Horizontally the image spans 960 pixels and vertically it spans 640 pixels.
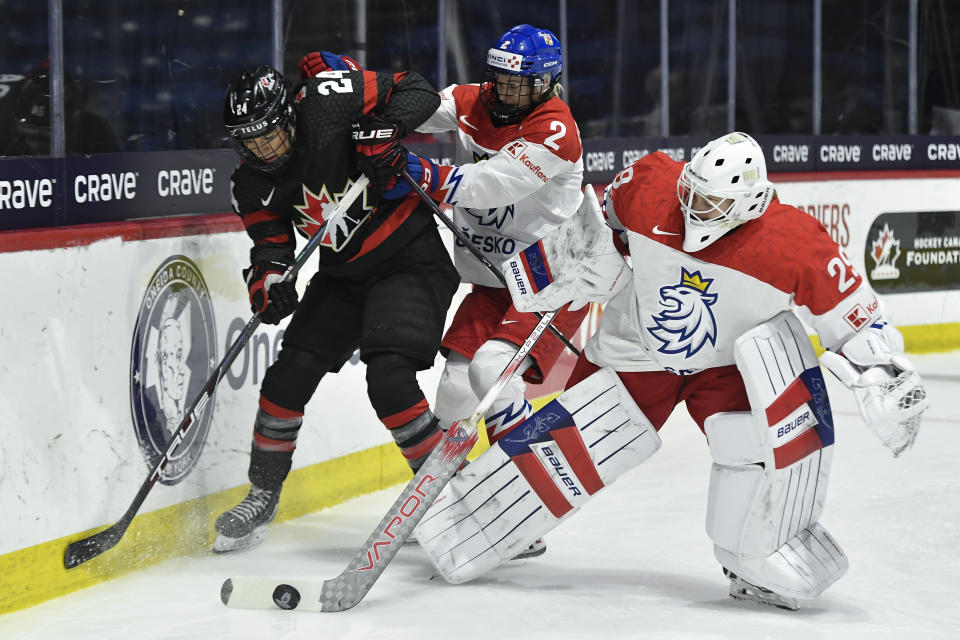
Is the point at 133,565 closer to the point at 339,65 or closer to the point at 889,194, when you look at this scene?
the point at 339,65

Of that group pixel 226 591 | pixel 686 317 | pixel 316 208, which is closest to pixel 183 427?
pixel 226 591

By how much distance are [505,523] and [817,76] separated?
14.2ft

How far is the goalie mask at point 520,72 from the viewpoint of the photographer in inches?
120

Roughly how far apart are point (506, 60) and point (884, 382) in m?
1.16

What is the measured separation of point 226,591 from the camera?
2742mm

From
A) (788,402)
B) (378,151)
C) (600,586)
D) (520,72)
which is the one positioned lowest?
(600,586)

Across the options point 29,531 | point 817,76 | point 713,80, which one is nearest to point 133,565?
point 29,531

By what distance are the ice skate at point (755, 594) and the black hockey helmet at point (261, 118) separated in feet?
4.39

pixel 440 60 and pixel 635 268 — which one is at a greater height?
pixel 440 60

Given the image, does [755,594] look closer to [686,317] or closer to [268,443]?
[686,317]

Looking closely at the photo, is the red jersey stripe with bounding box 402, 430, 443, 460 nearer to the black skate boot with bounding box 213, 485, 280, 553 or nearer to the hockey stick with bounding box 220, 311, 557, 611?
the hockey stick with bounding box 220, 311, 557, 611

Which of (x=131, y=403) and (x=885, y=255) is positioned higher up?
(x=131, y=403)

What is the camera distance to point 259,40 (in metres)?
3.96

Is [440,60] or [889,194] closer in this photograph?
[440,60]
